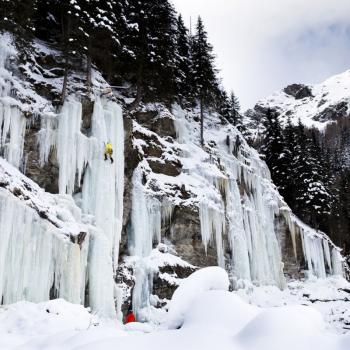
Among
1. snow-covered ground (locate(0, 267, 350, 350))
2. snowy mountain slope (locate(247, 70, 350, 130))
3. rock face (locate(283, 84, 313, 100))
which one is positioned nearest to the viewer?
snow-covered ground (locate(0, 267, 350, 350))

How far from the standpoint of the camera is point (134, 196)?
2041 cm

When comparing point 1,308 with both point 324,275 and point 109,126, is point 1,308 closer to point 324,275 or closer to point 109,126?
point 109,126

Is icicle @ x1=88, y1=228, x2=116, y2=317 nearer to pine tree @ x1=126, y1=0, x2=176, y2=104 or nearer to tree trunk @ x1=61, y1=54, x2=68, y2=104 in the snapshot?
tree trunk @ x1=61, y1=54, x2=68, y2=104

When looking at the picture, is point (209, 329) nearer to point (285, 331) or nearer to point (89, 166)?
point (285, 331)

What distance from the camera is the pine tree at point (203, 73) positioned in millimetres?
30266

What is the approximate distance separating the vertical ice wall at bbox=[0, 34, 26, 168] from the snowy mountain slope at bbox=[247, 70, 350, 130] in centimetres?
7151

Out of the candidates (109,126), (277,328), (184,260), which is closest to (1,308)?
(277,328)

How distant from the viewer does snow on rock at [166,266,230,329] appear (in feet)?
19.2

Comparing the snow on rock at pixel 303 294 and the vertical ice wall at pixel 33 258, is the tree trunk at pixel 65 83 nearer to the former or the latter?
the vertical ice wall at pixel 33 258

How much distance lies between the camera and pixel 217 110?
32.5m

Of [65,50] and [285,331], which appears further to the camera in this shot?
[65,50]

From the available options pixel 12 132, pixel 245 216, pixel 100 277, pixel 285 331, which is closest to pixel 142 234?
pixel 100 277

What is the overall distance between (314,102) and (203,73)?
3066 inches

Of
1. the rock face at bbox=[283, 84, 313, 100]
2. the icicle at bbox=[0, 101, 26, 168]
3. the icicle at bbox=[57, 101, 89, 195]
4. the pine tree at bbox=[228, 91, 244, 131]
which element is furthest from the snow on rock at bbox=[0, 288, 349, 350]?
the rock face at bbox=[283, 84, 313, 100]
